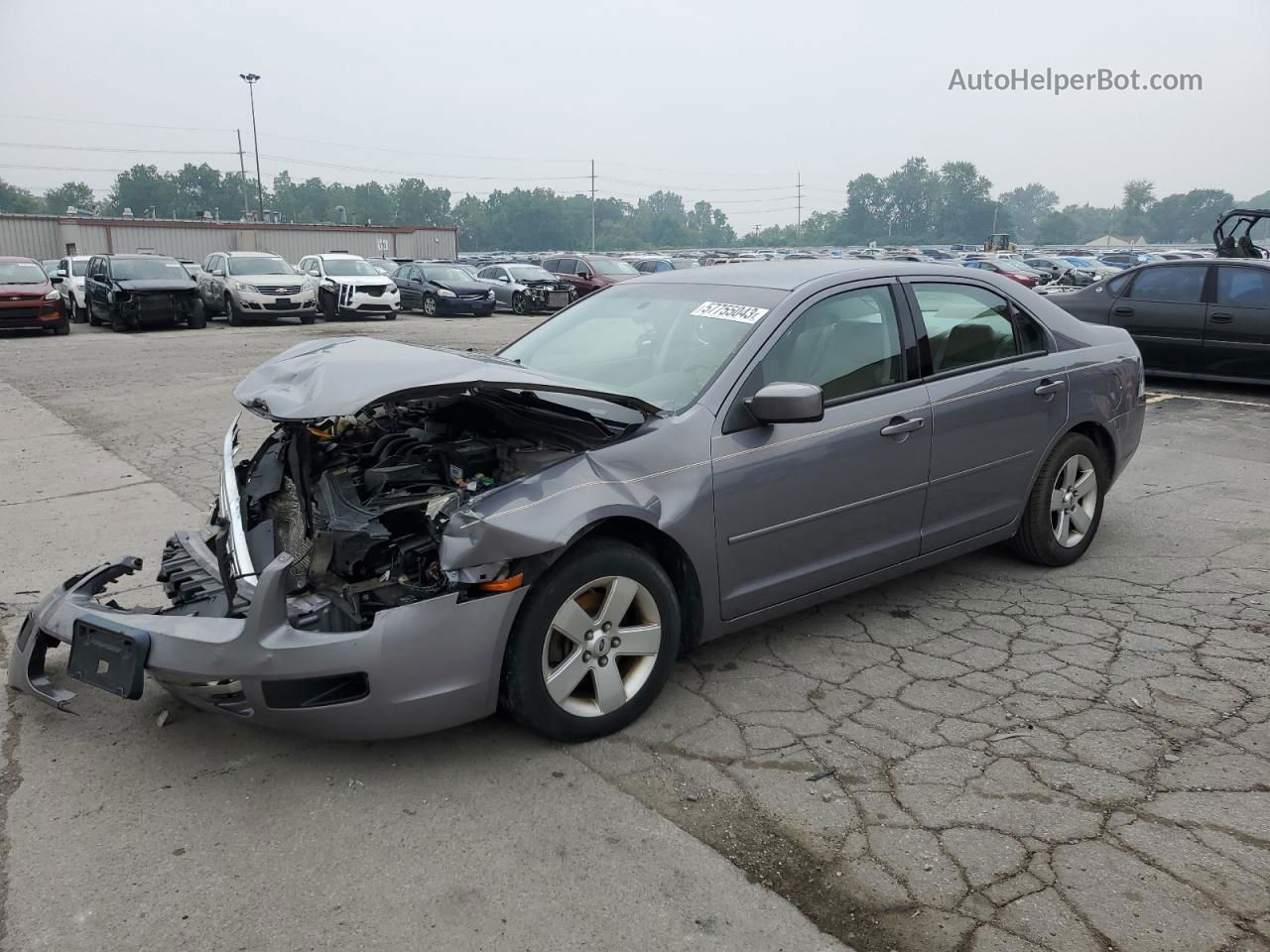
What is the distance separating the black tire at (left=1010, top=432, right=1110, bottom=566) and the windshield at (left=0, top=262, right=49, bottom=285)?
750 inches

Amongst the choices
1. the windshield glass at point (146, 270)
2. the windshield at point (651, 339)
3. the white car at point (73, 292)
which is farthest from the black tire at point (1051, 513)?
the white car at point (73, 292)

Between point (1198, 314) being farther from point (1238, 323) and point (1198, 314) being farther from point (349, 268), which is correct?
point (349, 268)

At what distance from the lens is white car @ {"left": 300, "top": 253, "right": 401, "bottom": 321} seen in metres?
22.3

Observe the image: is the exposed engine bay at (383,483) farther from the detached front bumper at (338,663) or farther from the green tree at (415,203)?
the green tree at (415,203)

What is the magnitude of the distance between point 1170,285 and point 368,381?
10633 mm

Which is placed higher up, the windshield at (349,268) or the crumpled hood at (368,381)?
the windshield at (349,268)

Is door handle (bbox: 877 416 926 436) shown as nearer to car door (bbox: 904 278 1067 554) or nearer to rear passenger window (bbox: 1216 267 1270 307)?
car door (bbox: 904 278 1067 554)

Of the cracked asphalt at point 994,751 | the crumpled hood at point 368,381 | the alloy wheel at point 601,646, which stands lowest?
the cracked asphalt at point 994,751

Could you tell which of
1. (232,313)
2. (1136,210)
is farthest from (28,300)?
(1136,210)

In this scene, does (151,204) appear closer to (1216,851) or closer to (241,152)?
(241,152)

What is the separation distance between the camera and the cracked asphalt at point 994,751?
249 centimetres

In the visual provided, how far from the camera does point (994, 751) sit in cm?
324

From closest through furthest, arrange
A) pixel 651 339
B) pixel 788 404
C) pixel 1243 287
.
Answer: pixel 788 404 → pixel 651 339 → pixel 1243 287

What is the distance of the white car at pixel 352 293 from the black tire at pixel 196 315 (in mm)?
3068
